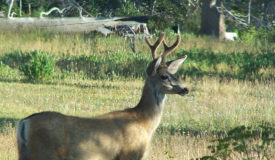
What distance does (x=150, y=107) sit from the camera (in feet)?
25.9

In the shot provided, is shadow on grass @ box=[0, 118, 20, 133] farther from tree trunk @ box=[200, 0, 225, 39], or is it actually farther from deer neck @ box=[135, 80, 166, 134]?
tree trunk @ box=[200, 0, 225, 39]

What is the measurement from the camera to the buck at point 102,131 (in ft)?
21.9

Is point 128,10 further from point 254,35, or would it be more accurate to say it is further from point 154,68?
point 154,68

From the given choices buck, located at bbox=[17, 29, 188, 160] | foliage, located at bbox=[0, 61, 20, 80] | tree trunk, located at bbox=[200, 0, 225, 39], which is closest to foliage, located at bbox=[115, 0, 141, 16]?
tree trunk, located at bbox=[200, 0, 225, 39]

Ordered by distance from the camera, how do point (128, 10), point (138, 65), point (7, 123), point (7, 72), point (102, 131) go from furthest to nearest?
point (128, 10) < point (138, 65) < point (7, 72) < point (7, 123) < point (102, 131)

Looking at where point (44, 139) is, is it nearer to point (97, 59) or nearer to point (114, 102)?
point (114, 102)

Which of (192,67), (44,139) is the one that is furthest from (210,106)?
(44,139)

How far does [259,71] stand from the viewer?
20016 mm

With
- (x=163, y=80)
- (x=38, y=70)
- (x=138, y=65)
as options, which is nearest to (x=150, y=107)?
(x=163, y=80)

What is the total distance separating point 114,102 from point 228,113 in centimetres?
316

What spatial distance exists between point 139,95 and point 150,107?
771 centimetres

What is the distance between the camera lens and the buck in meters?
6.66

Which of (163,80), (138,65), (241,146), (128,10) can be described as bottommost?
(128,10)

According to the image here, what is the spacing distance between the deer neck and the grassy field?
1073 mm
